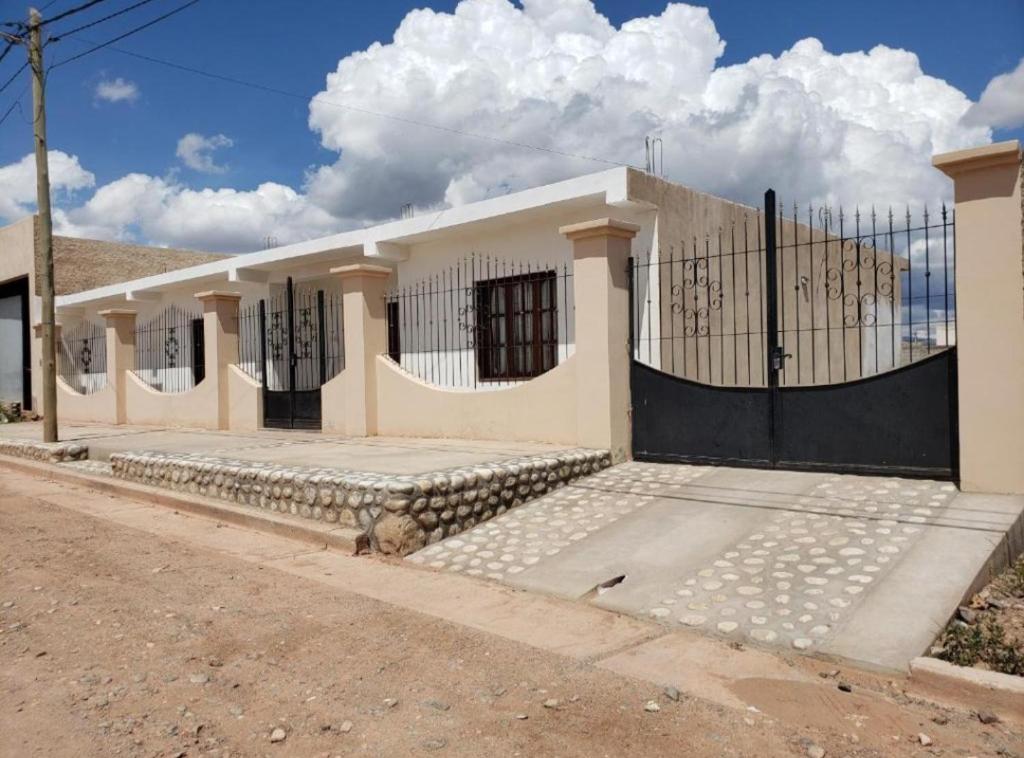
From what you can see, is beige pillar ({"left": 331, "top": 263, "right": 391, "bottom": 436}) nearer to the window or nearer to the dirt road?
the window

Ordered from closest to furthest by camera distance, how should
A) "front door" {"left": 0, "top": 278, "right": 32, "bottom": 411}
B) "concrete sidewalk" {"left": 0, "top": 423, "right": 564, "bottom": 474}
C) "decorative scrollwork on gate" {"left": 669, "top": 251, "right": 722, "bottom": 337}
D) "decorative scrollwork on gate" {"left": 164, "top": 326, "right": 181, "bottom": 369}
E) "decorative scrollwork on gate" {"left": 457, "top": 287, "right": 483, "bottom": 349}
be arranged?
"concrete sidewalk" {"left": 0, "top": 423, "right": 564, "bottom": 474}
"decorative scrollwork on gate" {"left": 669, "top": 251, "right": 722, "bottom": 337}
"decorative scrollwork on gate" {"left": 457, "top": 287, "right": 483, "bottom": 349}
"decorative scrollwork on gate" {"left": 164, "top": 326, "right": 181, "bottom": 369}
"front door" {"left": 0, "top": 278, "right": 32, "bottom": 411}

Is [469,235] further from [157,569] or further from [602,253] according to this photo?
[157,569]

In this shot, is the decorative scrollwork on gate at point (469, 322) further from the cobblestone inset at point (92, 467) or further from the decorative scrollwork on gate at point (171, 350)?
the decorative scrollwork on gate at point (171, 350)

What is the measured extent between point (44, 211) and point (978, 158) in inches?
Answer: 500

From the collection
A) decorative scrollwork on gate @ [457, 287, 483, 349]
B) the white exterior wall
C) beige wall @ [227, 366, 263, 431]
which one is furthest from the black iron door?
decorative scrollwork on gate @ [457, 287, 483, 349]

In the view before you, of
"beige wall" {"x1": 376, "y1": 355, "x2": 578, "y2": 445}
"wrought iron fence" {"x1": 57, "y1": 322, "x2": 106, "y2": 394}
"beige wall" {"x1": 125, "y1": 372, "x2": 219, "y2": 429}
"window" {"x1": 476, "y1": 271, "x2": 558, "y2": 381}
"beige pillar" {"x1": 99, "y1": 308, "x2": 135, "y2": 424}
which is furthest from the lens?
"wrought iron fence" {"x1": 57, "y1": 322, "x2": 106, "y2": 394}

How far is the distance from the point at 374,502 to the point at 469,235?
6318mm

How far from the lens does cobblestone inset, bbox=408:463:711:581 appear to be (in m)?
5.76

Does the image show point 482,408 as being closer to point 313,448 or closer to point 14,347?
point 313,448

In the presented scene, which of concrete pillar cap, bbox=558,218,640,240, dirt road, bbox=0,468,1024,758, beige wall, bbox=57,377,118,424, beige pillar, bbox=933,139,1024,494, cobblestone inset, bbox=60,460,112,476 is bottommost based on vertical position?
dirt road, bbox=0,468,1024,758

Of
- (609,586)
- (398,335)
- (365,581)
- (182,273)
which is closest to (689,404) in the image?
(609,586)

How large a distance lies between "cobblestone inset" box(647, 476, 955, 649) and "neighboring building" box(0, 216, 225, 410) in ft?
67.0

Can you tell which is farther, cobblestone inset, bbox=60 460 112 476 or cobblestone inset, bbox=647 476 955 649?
cobblestone inset, bbox=60 460 112 476

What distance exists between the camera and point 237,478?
309 inches
